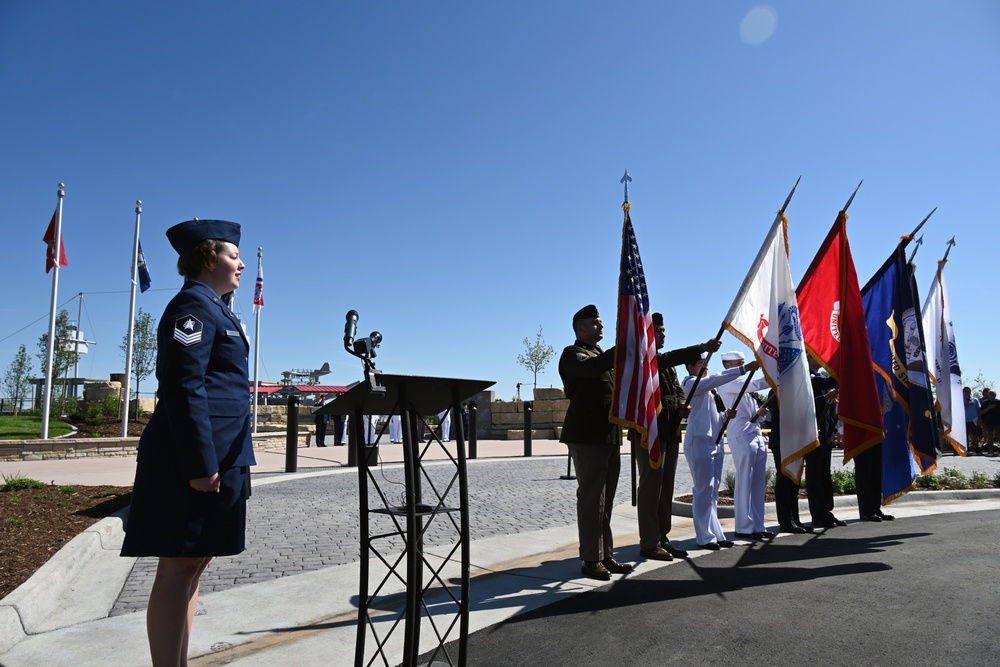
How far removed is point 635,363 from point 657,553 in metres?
1.82

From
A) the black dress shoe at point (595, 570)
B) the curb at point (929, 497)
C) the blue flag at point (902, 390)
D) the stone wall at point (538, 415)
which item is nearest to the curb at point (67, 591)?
the black dress shoe at point (595, 570)

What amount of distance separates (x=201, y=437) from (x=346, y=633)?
203 cm

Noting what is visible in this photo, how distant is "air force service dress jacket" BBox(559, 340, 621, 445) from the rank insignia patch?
330 cm

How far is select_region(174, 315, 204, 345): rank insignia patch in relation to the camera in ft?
8.96

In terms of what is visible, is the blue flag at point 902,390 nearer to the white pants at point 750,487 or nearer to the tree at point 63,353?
the white pants at point 750,487

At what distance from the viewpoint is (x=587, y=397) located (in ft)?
18.9

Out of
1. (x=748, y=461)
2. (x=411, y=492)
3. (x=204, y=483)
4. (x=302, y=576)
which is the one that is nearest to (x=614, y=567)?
(x=302, y=576)

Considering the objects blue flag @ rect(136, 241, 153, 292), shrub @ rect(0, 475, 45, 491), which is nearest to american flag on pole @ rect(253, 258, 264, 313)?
blue flag @ rect(136, 241, 153, 292)

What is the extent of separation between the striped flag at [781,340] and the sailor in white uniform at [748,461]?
58 cm

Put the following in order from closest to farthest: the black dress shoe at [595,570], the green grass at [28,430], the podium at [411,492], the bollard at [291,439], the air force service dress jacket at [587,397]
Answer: the podium at [411,492] → the black dress shoe at [595,570] → the air force service dress jacket at [587,397] → the bollard at [291,439] → the green grass at [28,430]

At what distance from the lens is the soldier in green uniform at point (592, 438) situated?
18.2 feet

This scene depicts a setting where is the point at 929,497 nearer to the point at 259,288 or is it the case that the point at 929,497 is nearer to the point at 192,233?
the point at 192,233

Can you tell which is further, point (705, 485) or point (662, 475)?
point (705, 485)

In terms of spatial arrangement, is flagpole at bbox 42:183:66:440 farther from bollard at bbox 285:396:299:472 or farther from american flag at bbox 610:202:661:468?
american flag at bbox 610:202:661:468
